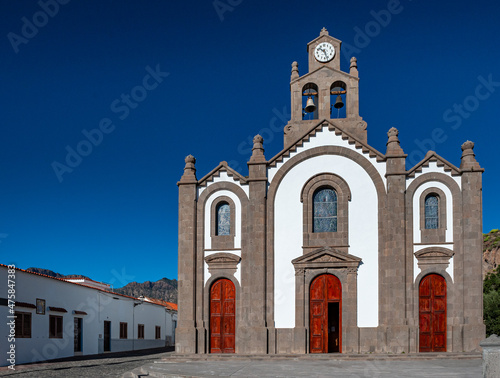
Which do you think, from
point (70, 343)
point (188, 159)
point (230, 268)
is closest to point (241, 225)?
point (230, 268)

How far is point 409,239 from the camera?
77.3 feet

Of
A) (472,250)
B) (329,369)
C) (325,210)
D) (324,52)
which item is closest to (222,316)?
(325,210)

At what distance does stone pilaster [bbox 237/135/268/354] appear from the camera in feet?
77.4

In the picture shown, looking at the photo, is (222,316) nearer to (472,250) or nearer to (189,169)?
(189,169)

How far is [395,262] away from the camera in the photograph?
23328 mm

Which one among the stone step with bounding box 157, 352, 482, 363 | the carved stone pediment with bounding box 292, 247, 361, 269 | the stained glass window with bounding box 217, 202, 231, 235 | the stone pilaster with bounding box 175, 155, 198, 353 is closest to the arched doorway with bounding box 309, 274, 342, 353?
the carved stone pediment with bounding box 292, 247, 361, 269

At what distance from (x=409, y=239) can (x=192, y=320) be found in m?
10.00

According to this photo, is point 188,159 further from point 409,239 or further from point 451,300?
point 451,300

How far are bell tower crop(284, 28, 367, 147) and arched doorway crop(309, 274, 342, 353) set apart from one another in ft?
22.6

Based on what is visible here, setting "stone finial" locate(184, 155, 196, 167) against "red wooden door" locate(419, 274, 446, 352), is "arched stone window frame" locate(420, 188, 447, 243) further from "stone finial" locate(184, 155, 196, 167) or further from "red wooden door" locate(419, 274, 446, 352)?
"stone finial" locate(184, 155, 196, 167)

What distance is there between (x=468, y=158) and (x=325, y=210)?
648 centimetres

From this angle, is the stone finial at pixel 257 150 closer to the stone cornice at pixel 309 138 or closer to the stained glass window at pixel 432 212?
the stone cornice at pixel 309 138

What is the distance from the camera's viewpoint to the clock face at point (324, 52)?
88.1 feet

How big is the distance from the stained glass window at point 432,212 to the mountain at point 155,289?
3942 inches
